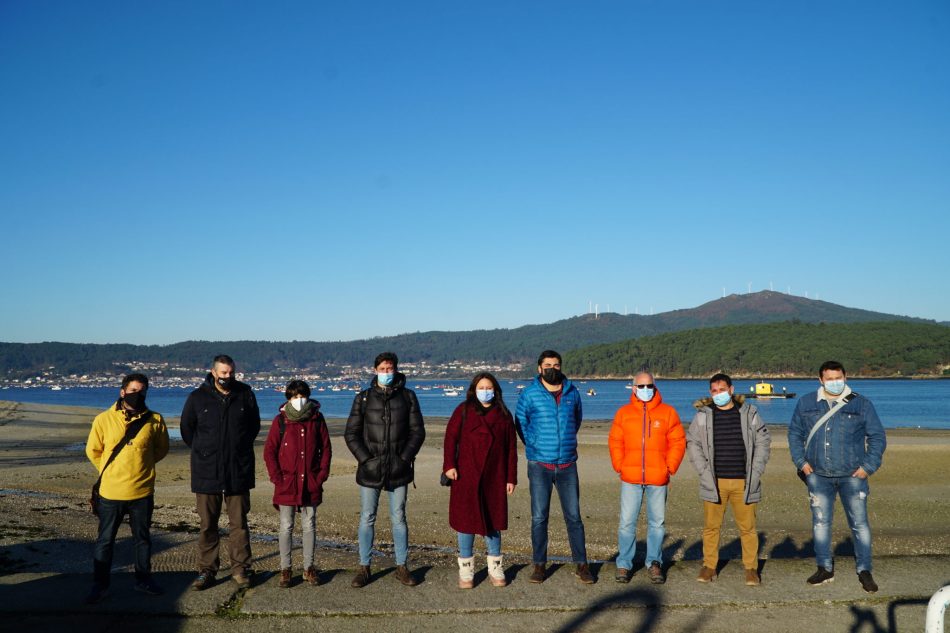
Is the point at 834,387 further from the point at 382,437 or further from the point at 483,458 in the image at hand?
the point at 382,437

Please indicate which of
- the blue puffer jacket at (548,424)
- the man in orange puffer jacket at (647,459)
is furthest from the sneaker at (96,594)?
the man in orange puffer jacket at (647,459)

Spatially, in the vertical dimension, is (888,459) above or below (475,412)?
below

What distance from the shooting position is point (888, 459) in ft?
85.3


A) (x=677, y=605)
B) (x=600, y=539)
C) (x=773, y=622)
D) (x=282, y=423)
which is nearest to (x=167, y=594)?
(x=282, y=423)

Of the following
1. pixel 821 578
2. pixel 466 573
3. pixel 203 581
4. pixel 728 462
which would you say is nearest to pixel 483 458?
pixel 466 573

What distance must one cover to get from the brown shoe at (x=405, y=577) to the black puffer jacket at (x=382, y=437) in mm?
752

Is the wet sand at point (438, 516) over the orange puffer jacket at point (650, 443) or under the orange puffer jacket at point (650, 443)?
under

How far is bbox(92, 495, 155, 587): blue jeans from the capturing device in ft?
22.0

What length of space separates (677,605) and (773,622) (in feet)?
2.51

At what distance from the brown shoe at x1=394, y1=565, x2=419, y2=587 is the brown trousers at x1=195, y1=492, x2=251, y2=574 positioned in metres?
1.40

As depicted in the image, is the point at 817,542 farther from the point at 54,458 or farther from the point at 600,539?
the point at 54,458

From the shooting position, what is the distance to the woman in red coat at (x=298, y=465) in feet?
23.6

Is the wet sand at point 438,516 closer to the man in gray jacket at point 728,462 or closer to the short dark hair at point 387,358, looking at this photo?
the man in gray jacket at point 728,462

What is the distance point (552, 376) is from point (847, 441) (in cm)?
283
